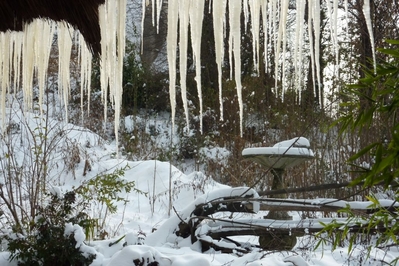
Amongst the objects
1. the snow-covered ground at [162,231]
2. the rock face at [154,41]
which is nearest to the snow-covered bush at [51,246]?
the snow-covered ground at [162,231]

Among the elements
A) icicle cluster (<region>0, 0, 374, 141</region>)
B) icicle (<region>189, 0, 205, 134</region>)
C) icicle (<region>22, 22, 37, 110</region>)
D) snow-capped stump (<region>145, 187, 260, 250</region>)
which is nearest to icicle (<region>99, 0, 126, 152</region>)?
icicle cluster (<region>0, 0, 374, 141</region>)

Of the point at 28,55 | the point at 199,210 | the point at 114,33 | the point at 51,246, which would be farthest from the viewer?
the point at 199,210

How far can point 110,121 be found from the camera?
325 inches

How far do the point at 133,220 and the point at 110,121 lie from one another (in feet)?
12.5

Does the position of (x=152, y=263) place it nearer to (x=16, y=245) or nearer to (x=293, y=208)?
(x=16, y=245)

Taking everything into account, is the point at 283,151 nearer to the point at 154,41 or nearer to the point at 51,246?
the point at 51,246

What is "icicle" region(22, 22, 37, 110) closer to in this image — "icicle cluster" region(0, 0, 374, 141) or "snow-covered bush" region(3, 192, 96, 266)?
"icicle cluster" region(0, 0, 374, 141)

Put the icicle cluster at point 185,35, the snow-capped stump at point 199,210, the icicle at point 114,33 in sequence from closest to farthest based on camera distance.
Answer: the icicle cluster at point 185,35 < the icicle at point 114,33 < the snow-capped stump at point 199,210

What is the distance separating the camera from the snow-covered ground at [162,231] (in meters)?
2.64

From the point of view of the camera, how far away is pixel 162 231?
3703 mm

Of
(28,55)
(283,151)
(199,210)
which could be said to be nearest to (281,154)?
(283,151)

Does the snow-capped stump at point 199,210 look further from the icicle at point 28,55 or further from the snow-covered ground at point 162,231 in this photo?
the icicle at point 28,55

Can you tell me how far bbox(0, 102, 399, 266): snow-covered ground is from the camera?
2.64m

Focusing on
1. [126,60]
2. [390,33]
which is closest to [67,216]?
[390,33]
